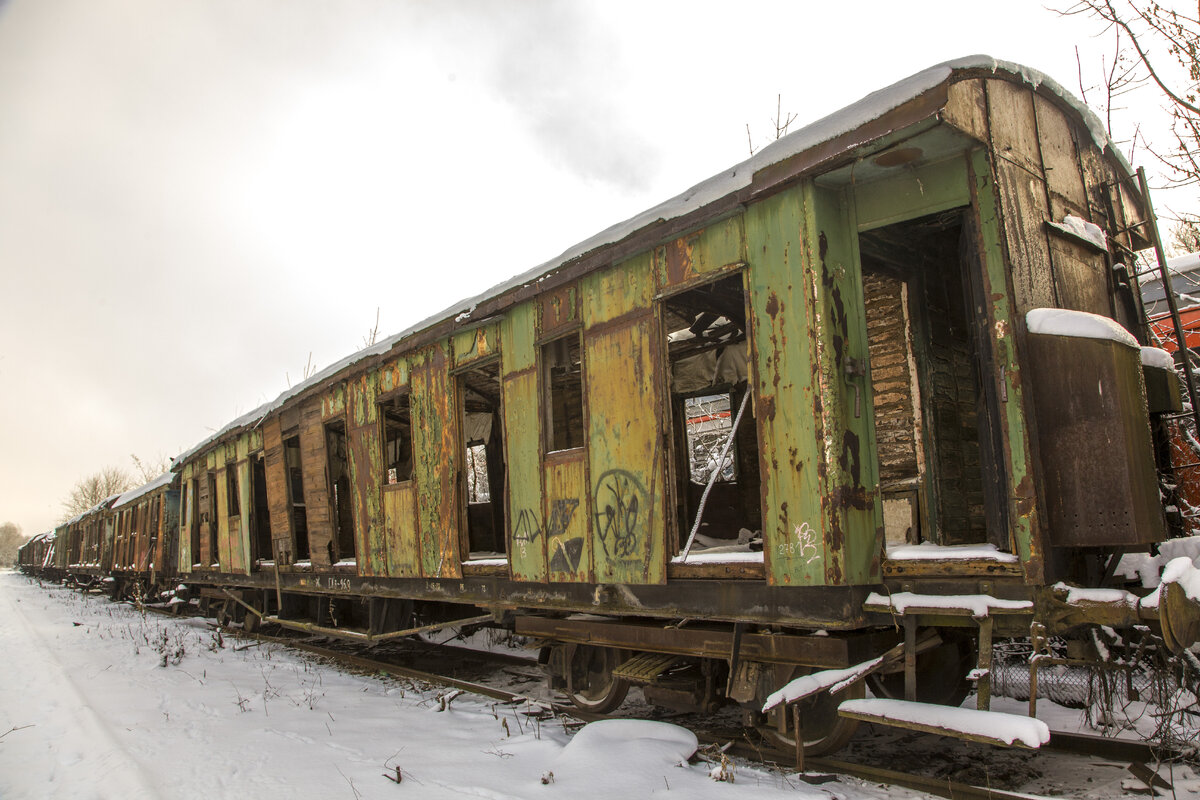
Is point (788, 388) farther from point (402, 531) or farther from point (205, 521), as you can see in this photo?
point (205, 521)

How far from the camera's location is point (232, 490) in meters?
13.1

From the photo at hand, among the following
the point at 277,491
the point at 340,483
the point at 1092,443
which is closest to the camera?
the point at 1092,443

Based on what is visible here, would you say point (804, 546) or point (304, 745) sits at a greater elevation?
point (804, 546)

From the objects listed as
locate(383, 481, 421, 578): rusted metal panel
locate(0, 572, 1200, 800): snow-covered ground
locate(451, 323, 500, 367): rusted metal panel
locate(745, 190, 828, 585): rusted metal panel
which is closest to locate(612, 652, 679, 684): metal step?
locate(0, 572, 1200, 800): snow-covered ground

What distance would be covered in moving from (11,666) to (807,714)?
9058mm

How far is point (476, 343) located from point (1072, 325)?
4.85 metres

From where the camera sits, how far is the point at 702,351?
346 inches

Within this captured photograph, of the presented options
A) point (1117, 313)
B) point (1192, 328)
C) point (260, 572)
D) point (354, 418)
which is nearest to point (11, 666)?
point (260, 572)

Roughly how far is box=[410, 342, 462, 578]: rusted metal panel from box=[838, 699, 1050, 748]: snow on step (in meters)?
4.21

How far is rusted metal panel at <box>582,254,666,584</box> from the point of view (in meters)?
4.91

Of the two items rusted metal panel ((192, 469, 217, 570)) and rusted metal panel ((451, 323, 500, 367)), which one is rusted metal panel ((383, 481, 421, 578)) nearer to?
rusted metal panel ((451, 323, 500, 367))

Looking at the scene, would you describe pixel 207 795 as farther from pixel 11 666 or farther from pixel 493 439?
pixel 493 439

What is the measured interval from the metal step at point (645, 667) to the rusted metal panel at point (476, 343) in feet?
9.77

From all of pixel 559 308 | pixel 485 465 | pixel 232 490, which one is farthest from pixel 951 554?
pixel 232 490
